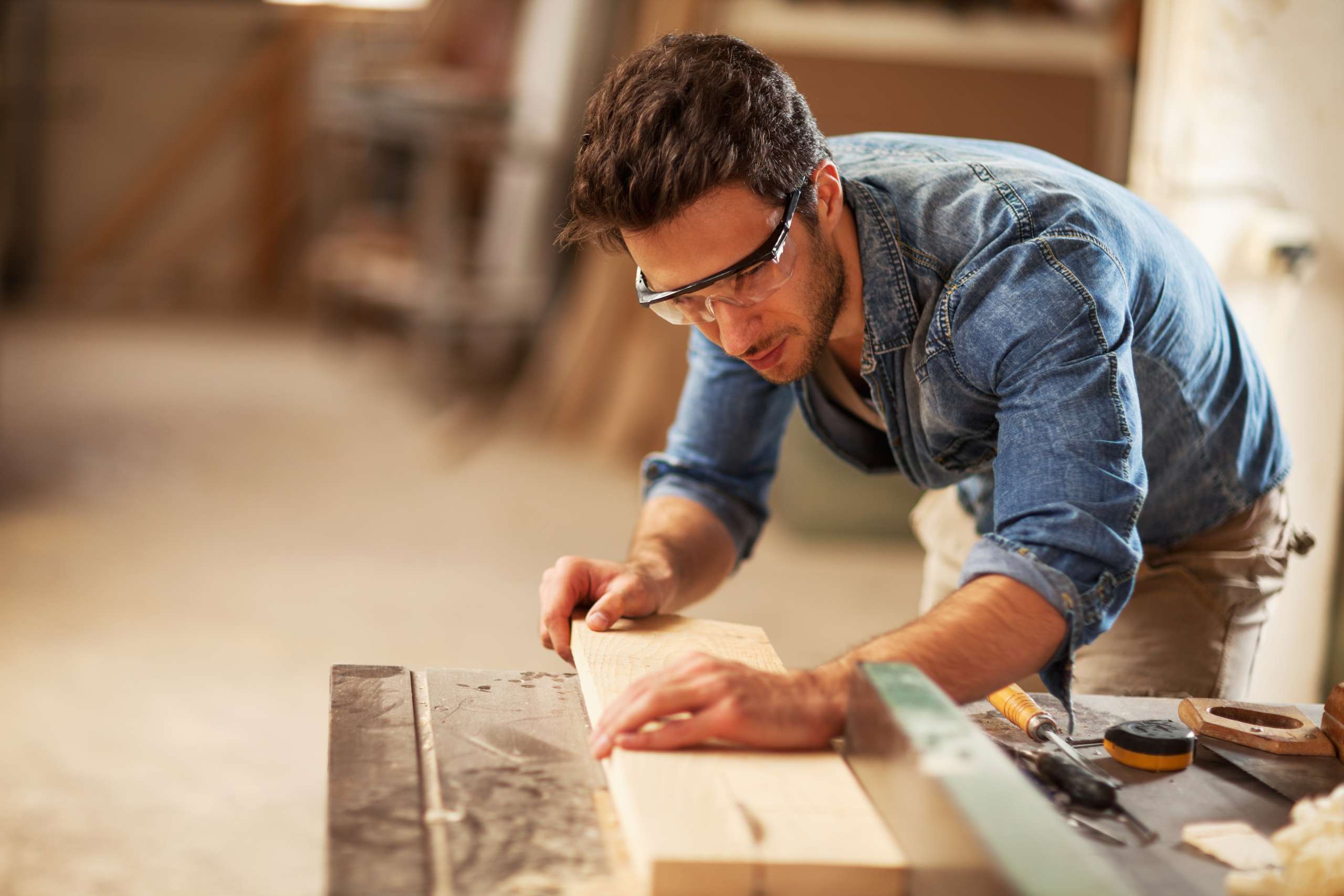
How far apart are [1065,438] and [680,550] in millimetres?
605

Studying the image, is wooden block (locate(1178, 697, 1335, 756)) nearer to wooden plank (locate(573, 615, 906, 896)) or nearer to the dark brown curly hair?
wooden plank (locate(573, 615, 906, 896))

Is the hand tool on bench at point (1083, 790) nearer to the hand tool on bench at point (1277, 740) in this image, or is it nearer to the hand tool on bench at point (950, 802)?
the hand tool on bench at point (950, 802)

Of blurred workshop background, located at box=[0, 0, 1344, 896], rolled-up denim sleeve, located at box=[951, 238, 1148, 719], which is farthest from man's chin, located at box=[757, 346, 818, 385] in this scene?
blurred workshop background, located at box=[0, 0, 1344, 896]

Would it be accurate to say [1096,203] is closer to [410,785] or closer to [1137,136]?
[410,785]

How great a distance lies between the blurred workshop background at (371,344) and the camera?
103 inches

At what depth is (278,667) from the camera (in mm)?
3502

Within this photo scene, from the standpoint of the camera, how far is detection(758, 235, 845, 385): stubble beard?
1.50 m

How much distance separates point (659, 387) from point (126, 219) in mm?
5414

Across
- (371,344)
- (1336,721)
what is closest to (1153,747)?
(1336,721)

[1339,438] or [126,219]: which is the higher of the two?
[1339,438]

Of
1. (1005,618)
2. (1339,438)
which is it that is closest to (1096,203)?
(1005,618)

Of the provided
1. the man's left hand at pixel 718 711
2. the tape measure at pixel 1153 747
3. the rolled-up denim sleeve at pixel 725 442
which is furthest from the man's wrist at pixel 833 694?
the rolled-up denim sleeve at pixel 725 442

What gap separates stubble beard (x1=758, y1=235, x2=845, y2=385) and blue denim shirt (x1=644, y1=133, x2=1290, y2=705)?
0.13 feet

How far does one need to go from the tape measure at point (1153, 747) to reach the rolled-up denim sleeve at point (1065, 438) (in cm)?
6
